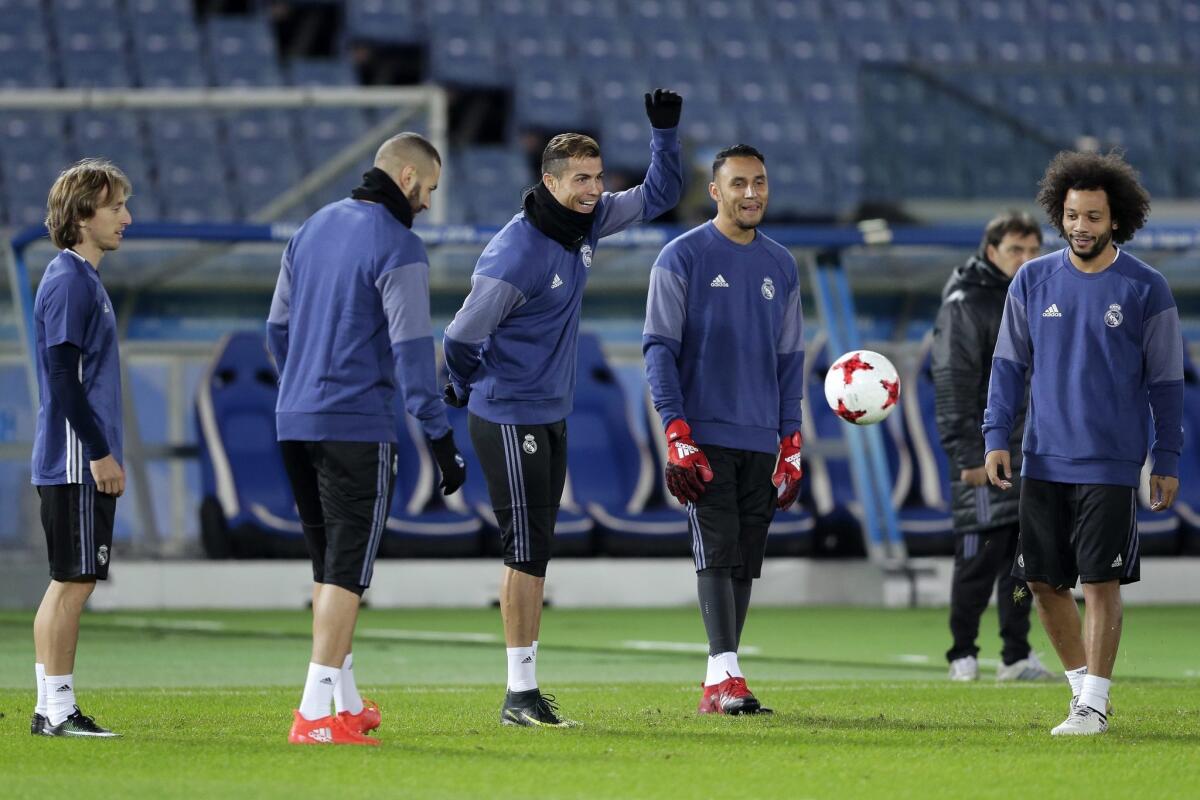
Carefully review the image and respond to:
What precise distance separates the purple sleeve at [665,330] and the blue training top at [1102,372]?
1.30 m

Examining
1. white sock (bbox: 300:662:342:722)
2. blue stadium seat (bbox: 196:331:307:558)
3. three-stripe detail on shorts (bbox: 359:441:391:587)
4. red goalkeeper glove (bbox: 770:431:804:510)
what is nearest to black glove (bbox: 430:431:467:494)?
three-stripe detail on shorts (bbox: 359:441:391:587)

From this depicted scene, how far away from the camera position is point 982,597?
884cm

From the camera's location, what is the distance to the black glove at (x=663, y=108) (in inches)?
280

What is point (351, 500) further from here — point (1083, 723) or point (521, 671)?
point (1083, 723)

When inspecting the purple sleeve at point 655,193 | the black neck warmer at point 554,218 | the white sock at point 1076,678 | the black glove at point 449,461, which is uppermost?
the purple sleeve at point 655,193

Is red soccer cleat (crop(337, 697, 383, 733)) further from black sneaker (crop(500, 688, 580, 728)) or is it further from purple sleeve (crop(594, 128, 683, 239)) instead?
purple sleeve (crop(594, 128, 683, 239))

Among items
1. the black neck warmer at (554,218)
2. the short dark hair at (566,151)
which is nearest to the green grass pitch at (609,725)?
the black neck warmer at (554,218)

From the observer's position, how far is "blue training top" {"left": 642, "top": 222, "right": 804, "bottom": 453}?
727cm

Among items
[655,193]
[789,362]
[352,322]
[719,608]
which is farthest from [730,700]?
[352,322]

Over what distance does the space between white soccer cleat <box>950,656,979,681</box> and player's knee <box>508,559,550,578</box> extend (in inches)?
109

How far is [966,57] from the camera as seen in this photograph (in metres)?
25.4

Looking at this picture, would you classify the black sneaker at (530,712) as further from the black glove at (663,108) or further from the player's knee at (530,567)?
the black glove at (663,108)

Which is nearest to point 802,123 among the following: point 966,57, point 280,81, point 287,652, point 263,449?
point 966,57

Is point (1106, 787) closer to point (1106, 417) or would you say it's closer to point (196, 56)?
point (1106, 417)
